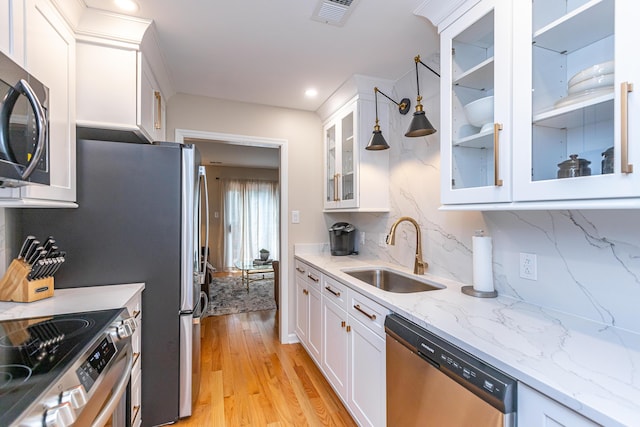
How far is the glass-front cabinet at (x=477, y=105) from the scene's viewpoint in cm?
117

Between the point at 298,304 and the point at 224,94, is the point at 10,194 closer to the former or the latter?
the point at 224,94

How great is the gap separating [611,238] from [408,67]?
169cm

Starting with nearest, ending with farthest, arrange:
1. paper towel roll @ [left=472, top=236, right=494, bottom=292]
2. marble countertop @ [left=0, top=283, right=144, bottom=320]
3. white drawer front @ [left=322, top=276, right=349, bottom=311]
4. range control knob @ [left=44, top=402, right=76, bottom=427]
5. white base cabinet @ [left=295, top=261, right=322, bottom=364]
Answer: range control knob @ [left=44, top=402, right=76, bottom=427]
marble countertop @ [left=0, top=283, right=144, bottom=320]
paper towel roll @ [left=472, top=236, right=494, bottom=292]
white drawer front @ [left=322, top=276, right=349, bottom=311]
white base cabinet @ [left=295, top=261, right=322, bottom=364]

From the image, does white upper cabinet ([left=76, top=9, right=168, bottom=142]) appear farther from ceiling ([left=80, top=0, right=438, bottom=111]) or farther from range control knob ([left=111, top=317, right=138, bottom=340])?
range control knob ([left=111, top=317, right=138, bottom=340])

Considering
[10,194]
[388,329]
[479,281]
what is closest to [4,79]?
[10,194]

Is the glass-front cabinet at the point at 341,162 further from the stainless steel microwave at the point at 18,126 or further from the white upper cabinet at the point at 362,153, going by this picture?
the stainless steel microwave at the point at 18,126

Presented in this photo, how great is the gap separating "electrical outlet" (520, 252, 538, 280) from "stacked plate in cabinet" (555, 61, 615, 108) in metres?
0.69

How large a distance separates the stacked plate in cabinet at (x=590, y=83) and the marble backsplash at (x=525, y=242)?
1.45 feet

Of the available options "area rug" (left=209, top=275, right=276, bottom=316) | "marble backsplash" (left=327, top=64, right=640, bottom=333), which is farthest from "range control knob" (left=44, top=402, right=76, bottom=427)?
"area rug" (left=209, top=275, right=276, bottom=316)

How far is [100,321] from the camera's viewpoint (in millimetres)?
1181

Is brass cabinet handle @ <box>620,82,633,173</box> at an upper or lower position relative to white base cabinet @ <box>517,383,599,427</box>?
upper

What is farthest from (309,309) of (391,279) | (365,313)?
(365,313)

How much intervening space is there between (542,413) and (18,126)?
1.81m

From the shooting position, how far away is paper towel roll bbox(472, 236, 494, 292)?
4.87 ft
